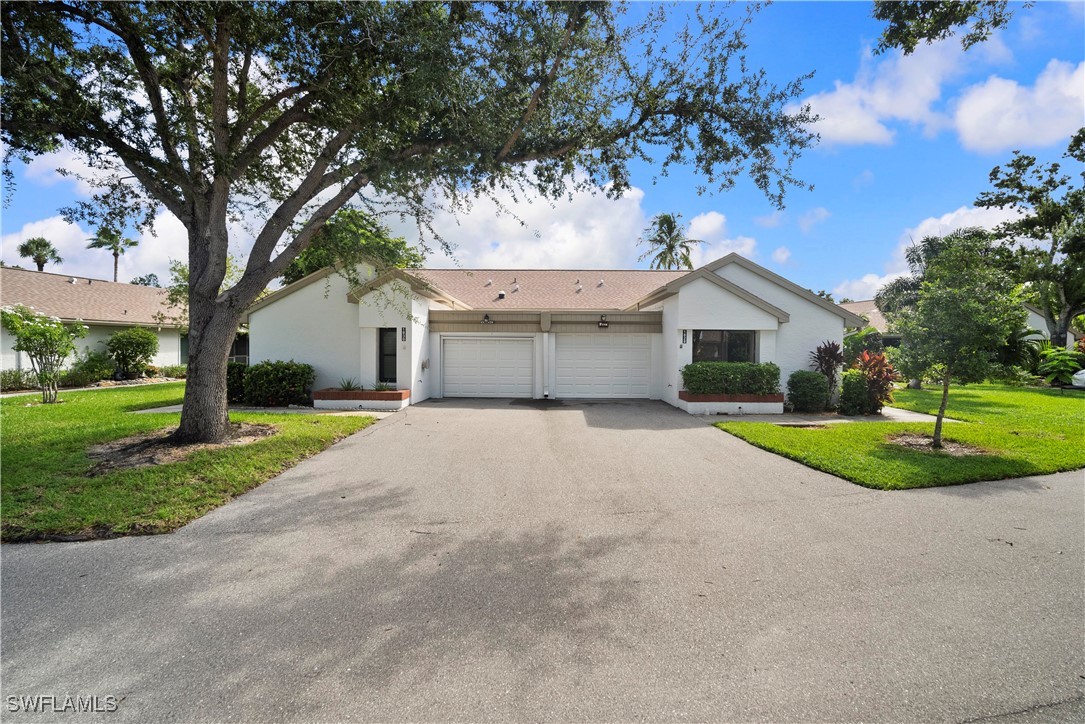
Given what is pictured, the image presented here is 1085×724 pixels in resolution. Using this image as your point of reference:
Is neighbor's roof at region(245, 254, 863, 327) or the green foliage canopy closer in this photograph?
the green foliage canopy

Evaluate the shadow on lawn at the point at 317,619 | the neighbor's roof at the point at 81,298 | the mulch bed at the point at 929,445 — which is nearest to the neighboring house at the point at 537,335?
the mulch bed at the point at 929,445

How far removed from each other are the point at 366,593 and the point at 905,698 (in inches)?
132

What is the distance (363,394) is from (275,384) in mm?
2659

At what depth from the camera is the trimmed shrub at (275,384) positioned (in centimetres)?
1343

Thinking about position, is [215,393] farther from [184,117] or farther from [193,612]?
[193,612]

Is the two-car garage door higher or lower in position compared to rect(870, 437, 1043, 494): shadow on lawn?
higher

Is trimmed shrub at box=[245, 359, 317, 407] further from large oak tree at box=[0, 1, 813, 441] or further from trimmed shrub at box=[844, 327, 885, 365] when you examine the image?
trimmed shrub at box=[844, 327, 885, 365]

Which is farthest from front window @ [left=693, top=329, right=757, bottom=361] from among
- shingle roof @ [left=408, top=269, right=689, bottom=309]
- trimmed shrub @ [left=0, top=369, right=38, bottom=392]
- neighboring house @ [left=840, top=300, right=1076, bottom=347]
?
trimmed shrub @ [left=0, top=369, right=38, bottom=392]

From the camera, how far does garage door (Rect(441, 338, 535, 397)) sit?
635 inches

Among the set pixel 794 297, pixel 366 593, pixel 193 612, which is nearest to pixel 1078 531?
pixel 366 593

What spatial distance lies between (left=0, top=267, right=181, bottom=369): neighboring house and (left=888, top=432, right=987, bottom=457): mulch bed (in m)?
26.8

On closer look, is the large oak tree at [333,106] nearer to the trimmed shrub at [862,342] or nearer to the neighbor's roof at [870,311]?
the trimmed shrub at [862,342]

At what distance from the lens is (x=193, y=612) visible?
320 cm

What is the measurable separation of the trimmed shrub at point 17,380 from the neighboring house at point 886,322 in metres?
35.2
